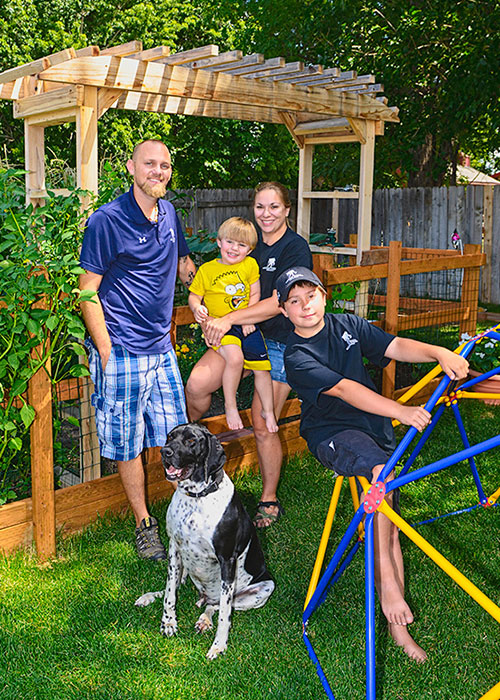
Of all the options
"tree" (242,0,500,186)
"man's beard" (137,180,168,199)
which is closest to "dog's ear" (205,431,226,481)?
"man's beard" (137,180,168,199)

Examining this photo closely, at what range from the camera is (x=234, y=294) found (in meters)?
4.30

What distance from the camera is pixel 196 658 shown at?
3.12 meters

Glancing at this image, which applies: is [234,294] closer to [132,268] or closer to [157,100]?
[132,268]

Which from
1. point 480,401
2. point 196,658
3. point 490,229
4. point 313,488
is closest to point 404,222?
point 490,229

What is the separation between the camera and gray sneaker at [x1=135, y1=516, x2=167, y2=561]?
396cm

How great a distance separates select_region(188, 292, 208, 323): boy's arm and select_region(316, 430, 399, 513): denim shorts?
52.2 inches

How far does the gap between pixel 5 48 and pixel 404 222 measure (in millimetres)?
10967

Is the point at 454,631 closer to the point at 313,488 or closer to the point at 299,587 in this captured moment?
the point at 299,587

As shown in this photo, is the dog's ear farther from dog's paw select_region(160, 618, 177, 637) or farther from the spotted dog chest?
dog's paw select_region(160, 618, 177, 637)

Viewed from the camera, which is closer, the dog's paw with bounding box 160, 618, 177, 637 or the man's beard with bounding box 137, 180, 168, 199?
the dog's paw with bounding box 160, 618, 177, 637

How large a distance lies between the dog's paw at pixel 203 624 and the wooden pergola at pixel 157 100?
1087 mm

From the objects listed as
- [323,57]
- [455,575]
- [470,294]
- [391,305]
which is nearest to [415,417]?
[455,575]

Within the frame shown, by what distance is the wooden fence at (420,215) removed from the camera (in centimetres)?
1312

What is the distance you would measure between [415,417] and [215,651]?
1.38m
